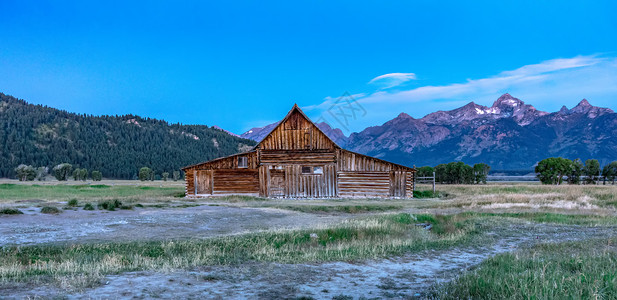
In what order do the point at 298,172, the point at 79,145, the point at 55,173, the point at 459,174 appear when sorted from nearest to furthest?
the point at 298,172 → the point at 459,174 → the point at 55,173 → the point at 79,145

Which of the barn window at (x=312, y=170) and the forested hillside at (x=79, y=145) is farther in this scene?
→ the forested hillside at (x=79, y=145)

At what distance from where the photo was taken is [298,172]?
3906cm

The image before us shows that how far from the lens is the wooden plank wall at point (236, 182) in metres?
39.2

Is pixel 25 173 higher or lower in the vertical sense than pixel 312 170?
lower

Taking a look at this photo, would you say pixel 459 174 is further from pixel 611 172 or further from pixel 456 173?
pixel 611 172

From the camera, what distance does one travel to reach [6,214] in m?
18.6

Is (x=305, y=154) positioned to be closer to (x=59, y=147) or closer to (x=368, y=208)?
(x=368, y=208)

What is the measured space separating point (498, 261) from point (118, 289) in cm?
777

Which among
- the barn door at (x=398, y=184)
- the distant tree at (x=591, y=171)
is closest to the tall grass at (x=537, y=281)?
the barn door at (x=398, y=184)

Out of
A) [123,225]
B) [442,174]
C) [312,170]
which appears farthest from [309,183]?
[442,174]

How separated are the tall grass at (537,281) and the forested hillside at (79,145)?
154808 mm

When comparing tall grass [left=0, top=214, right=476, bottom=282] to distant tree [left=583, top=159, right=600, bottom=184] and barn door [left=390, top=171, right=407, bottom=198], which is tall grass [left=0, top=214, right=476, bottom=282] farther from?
distant tree [left=583, top=159, right=600, bottom=184]

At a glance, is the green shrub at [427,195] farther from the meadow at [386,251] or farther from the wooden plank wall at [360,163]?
the meadow at [386,251]

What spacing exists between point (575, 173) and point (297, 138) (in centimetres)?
4732
